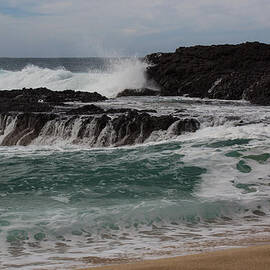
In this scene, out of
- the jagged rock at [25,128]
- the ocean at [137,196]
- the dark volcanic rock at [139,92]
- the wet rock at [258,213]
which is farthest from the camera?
the dark volcanic rock at [139,92]

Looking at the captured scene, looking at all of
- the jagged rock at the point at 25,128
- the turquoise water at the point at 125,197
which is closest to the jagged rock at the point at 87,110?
the jagged rock at the point at 25,128

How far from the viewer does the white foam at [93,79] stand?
27.6m

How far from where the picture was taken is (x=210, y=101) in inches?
848

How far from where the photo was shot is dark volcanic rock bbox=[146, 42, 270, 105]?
23.0m

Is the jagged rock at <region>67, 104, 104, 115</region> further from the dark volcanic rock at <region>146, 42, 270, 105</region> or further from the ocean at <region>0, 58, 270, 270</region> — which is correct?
the dark volcanic rock at <region>146, 42, 270, 105</region>

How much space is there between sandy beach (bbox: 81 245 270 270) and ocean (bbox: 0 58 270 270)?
91 cm

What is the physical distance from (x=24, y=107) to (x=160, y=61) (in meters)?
11.6

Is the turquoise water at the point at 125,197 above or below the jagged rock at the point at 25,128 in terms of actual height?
below

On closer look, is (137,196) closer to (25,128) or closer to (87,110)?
(25,128)

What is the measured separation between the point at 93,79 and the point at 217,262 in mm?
27520

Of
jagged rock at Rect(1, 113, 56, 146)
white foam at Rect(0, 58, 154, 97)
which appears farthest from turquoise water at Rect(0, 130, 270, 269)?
white foam at Rect(0, 58, 154, 97)

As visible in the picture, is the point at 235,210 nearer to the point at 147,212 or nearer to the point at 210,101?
the point at 147,212

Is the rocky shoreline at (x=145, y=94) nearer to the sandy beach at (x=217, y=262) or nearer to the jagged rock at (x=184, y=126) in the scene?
the jagged rock at (x=184, y=126)

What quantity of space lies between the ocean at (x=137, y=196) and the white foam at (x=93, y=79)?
11.1 m
